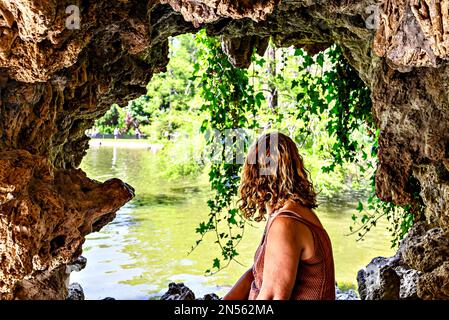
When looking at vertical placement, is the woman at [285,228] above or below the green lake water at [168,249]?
above

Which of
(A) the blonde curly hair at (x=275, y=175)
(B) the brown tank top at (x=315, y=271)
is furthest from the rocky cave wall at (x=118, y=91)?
(B) the brown tank top at (x=315, y=271)

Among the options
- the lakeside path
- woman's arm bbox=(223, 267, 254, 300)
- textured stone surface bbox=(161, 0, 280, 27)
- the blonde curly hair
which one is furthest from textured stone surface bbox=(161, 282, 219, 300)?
the lakeside path

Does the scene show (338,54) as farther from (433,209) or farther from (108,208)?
(108,208)

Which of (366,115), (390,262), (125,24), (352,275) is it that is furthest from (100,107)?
(352,275)

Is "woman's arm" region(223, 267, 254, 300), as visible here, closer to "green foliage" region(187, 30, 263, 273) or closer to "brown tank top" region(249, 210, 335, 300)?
"brown tank top" region(249, 210, 335, 300)

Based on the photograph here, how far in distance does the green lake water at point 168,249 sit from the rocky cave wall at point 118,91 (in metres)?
1.22

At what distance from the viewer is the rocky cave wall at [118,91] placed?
164 cm

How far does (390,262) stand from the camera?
3.46m

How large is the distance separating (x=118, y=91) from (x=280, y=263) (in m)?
1.76

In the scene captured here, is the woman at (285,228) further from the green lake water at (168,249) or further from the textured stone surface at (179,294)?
the textured stone surface at (179,294)

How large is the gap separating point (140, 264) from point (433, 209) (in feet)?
10.5

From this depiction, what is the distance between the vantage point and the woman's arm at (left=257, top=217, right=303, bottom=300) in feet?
4.14

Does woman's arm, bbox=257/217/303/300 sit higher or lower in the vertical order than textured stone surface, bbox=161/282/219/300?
higher
